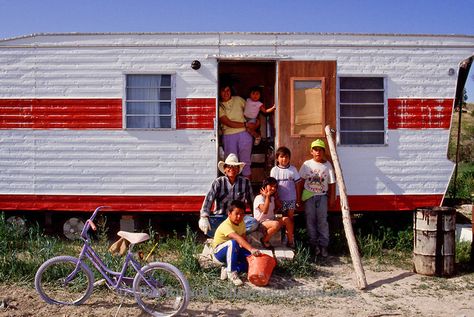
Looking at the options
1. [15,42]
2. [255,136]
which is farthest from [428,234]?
[15,42]

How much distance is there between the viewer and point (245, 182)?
250 inches

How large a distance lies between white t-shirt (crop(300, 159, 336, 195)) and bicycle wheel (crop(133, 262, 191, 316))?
8.49 feet

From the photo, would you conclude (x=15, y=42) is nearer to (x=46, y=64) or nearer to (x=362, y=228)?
(x=46, y=64)

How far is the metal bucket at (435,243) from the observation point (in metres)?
5.89

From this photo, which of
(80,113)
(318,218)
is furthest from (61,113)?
(318,218)

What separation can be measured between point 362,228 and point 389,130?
5.36 ft

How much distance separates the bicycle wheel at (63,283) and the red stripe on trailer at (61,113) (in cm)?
261

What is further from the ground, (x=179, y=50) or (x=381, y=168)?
(x=179, y=50)

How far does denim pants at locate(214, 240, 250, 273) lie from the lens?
5414mm

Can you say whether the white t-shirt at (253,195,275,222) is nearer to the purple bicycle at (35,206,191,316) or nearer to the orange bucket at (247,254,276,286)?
the orange bucket at (247,254,276,286)

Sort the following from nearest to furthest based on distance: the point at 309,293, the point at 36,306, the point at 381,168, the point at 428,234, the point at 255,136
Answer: the point at 36,306 < the point at 309,293 < the point at 428,234 < the point at 381,168 < the point at 255,136

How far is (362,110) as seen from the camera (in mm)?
7160

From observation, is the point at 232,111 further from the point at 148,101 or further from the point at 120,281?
the point at 120,281

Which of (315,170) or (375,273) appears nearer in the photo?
(375,273)
